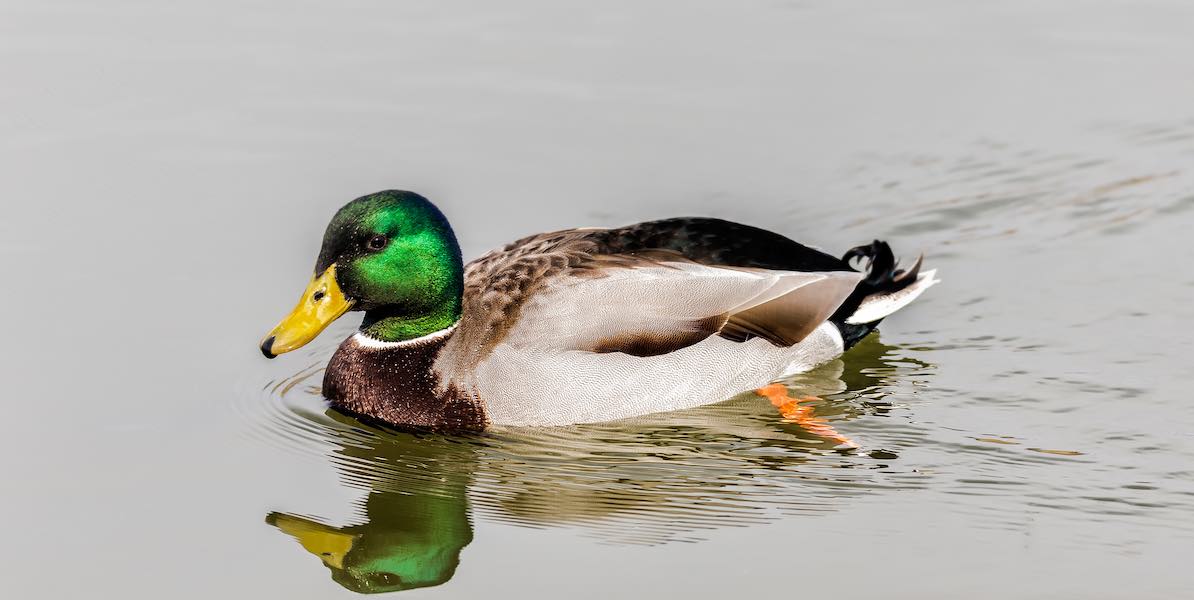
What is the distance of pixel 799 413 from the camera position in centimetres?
854

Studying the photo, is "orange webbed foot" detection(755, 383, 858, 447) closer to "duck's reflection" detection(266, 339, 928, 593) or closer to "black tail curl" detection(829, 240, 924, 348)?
"duck's reflection" detection(266, 339, 928, 593)

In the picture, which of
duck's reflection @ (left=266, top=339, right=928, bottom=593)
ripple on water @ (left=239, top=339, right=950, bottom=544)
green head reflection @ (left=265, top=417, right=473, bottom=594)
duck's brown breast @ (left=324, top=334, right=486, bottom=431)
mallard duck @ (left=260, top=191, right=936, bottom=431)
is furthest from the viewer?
duck's brown breast @ (left=324, top=334, right=486, bottom=431)

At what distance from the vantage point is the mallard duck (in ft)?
26.7

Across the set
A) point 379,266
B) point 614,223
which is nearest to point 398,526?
point 379,266

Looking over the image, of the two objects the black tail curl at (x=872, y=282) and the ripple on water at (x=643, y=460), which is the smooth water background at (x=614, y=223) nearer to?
the ripple on water at (x=643, y=460)

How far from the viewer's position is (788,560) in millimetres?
6773

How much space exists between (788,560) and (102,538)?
2.81 m

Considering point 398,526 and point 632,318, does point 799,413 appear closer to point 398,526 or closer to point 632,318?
point 632,318

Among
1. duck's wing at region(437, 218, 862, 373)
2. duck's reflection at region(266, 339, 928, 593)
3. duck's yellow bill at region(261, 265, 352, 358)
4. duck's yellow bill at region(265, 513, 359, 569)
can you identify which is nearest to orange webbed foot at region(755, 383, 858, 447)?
duck's reflection at region(266, 339, 928, 593)

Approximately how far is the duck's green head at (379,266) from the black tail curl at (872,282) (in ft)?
6.93

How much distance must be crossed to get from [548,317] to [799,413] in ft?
4.48

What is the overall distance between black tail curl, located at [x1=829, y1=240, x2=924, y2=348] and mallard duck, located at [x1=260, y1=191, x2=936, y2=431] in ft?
0.67

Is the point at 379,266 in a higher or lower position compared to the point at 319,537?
higher

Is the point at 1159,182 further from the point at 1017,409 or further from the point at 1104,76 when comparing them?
the point at 1017,409
